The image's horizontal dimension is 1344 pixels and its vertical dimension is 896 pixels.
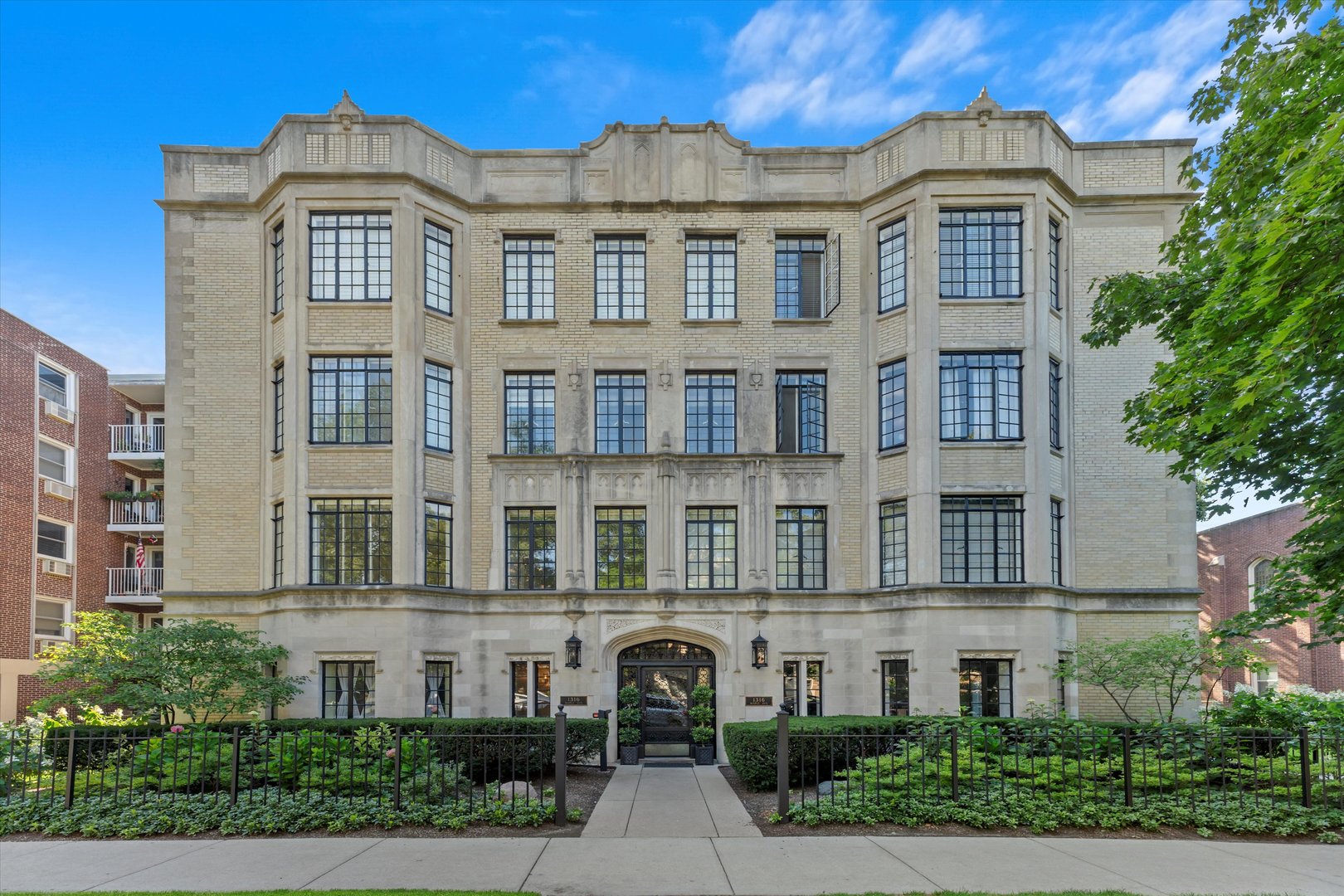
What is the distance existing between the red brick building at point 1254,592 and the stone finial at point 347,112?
29.7 m

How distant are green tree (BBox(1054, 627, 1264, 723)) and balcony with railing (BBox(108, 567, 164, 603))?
2665cm

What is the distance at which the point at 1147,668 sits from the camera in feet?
60.7

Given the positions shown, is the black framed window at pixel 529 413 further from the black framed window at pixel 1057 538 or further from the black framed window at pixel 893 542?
the black framed window at pixel 1057 538

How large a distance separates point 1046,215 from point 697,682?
511 inches

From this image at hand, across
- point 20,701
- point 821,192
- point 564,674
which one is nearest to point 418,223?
point 821,192

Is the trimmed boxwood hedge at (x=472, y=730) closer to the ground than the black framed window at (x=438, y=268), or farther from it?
closer to the ground

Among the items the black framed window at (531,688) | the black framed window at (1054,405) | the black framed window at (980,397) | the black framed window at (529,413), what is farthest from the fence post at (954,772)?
the black framed window at (529,413)

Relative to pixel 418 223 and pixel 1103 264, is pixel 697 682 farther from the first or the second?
pixel 1103 264

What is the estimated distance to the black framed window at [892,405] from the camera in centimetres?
2003

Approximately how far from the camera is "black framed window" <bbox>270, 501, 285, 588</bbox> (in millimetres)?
19594

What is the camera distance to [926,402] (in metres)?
19.4

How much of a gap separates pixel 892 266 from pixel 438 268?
10.4 m

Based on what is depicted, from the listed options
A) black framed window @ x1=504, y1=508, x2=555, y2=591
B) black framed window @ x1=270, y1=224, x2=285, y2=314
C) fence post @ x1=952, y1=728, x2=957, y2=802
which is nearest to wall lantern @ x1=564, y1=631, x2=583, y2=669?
black framed window @ x1=504, y1=508, x2=555, y2=591

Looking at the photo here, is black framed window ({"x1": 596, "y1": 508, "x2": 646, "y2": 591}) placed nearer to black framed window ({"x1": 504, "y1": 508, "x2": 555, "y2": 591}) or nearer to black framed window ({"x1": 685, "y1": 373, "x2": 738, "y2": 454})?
black framed window ({"x1": 504, "y1": 508, "x2": 555, "y2": 591})
